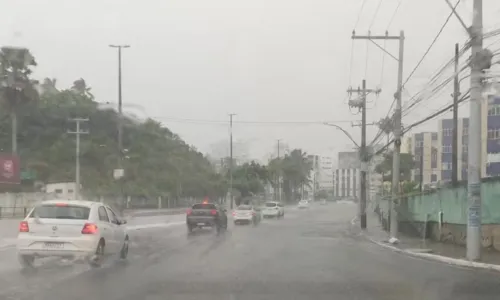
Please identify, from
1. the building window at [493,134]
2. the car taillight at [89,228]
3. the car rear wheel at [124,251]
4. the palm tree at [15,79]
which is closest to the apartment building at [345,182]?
the building window at [493,134]

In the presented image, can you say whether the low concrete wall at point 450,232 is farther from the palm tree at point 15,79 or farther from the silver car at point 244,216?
the palm tree at point 15,79

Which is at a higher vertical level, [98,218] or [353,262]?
[98,218]

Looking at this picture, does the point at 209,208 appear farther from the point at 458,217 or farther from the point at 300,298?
the point at 300,298

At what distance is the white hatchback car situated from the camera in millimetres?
15133

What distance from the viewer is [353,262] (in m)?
18.5

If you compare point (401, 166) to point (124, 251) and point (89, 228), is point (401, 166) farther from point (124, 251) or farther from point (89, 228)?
point (89, 228)

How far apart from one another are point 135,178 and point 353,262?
49.9 meters

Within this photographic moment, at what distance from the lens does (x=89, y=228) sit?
15.4 meters

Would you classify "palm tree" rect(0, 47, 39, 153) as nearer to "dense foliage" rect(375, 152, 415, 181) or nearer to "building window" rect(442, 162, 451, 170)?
"dense foliage" rect(375, 152, 415, 181)

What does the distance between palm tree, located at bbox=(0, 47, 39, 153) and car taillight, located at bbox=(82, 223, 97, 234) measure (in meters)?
45.4

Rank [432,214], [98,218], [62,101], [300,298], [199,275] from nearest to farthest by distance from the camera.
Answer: [300,298] → [199,275] → [98,218] → [432,214] → [62,101]

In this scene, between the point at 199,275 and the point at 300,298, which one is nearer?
the point at 300,298

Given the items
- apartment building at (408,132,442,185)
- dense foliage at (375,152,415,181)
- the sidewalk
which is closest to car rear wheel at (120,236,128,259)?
the sidewalk

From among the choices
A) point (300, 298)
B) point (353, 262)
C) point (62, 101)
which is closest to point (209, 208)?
point (353, 262)
